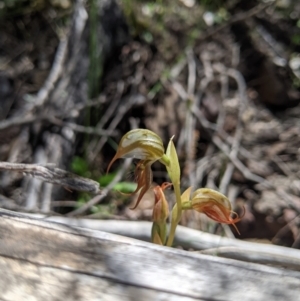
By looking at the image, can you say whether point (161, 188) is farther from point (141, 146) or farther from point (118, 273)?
point (118, 273)

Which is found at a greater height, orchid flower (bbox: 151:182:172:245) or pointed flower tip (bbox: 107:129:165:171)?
pointed flower tip (bbox: 107:129:165:171)

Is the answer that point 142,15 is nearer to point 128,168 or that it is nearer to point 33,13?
point 33,13

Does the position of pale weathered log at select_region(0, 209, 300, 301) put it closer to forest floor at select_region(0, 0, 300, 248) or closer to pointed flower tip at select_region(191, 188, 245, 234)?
pointed flower tip at select_region(191, 188, 245, 234)

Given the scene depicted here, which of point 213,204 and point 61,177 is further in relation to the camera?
point 213,204

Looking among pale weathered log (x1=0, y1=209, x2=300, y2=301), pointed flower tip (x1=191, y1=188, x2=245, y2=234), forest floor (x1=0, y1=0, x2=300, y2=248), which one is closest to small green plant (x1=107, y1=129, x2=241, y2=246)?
pointed flower tip (x1=191, y1=188, x2=245, y2=234)

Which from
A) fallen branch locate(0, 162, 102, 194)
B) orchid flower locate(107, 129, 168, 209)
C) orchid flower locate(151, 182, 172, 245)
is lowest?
orchid flower locate(151, 182, 172, 245)

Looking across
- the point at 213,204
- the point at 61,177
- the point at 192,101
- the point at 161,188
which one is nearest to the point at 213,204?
the point at 213,204

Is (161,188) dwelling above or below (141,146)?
below
